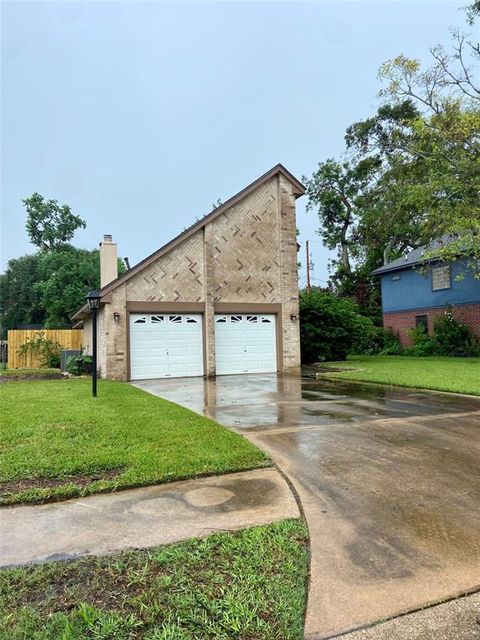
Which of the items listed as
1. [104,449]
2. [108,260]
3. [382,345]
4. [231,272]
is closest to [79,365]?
[108,260]

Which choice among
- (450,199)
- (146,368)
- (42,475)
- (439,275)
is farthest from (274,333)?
(42,475)

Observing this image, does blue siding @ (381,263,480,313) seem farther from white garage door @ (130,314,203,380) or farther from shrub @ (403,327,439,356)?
white garage door @ (130,314,203,380)

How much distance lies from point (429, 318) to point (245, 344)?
1291 cm

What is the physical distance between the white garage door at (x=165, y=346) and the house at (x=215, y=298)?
0.12 ft

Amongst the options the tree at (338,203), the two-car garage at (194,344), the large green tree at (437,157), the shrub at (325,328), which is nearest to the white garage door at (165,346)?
the two-car garage at (194,344)

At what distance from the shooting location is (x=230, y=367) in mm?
17281

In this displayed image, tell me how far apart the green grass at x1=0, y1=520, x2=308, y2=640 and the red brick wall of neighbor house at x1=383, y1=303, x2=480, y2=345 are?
902 inches

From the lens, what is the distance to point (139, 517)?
3.66 meters

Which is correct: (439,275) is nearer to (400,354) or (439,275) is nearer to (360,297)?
(400,354)

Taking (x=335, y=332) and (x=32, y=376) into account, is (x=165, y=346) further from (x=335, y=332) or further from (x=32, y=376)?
(x=335, y=332)

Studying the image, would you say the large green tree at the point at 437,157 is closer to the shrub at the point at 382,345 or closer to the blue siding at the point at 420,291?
the blue siding at the point at 420,291

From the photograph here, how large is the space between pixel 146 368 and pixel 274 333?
5299mm

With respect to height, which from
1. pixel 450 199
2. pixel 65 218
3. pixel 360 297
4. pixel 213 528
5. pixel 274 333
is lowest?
pixel 213 528

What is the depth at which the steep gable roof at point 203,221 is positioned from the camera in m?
15.5
